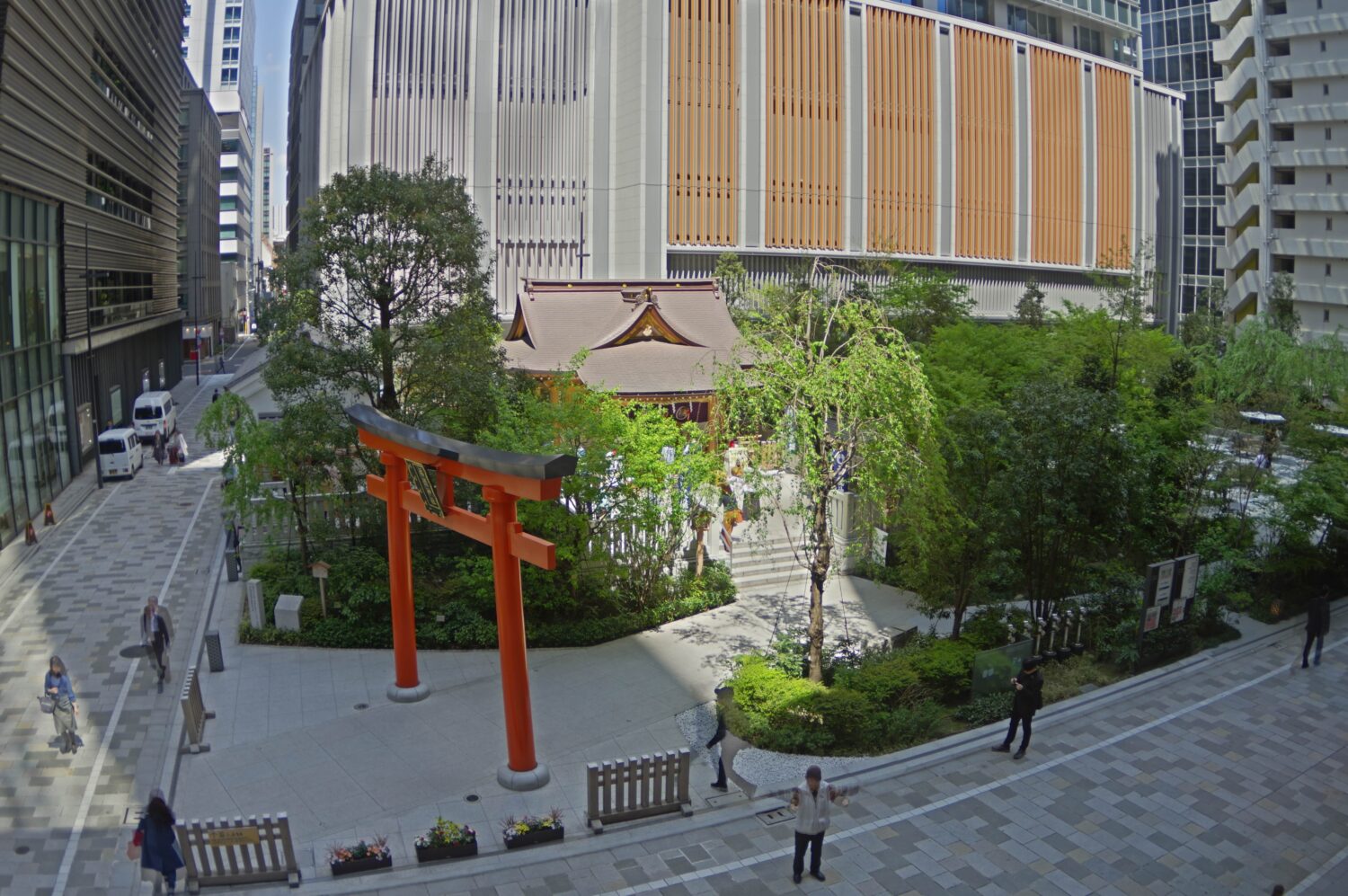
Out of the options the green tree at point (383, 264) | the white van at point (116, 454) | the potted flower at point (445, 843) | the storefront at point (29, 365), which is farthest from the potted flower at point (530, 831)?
the white van at point (116, 454)

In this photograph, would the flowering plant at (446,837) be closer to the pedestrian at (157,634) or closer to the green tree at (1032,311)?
the pedestrian at (157,634)

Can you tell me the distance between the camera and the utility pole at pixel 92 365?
34772mm

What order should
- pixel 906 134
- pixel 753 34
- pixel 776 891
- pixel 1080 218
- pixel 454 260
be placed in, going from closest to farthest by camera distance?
pixel 776 891
pixel 454 260
pixel 753 34
pixel 906 134
pixel 1080 218

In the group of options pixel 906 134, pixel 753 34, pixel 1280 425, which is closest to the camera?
pixel 1280 425

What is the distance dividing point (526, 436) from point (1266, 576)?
54.4 feet

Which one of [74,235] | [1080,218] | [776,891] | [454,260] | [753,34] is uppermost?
[753,34]

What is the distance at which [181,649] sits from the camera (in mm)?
20609

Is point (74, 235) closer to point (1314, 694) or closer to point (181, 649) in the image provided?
point (181, 649)

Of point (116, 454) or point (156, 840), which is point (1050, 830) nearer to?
point (156, 840)

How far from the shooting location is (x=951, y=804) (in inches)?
558

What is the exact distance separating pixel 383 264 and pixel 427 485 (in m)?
8.53

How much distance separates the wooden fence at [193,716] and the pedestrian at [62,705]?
1.51 metres

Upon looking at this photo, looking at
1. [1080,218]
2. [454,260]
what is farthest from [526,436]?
[1080,218]

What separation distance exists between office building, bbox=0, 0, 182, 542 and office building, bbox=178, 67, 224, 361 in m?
27.3
